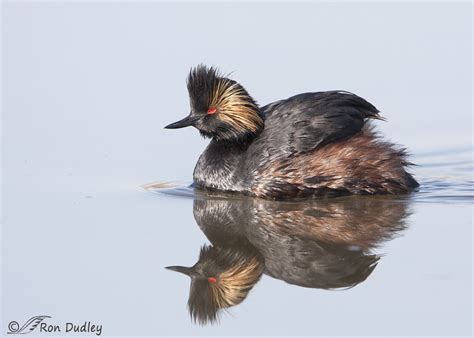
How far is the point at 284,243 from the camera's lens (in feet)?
26.7

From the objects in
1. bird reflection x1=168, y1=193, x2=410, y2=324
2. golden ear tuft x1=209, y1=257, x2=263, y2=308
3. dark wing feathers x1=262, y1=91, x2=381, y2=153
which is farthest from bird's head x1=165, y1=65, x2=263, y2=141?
golden ear tuft x1=209, y1=257, x2=263, y2=308

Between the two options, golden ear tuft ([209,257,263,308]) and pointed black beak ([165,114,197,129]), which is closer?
golden ear tuft ([209,257,263,308])

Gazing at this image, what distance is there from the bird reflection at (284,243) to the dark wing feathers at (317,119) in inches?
24.3

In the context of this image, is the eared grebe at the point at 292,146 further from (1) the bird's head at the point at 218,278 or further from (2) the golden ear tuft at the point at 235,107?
(1) the bird's head at the point at 218,278

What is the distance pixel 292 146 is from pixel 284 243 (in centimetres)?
195

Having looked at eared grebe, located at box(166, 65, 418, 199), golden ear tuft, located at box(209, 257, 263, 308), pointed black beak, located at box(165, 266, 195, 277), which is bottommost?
golden ear tuft, located at box(209, 257, 263, 308)

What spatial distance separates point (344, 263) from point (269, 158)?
258 cm

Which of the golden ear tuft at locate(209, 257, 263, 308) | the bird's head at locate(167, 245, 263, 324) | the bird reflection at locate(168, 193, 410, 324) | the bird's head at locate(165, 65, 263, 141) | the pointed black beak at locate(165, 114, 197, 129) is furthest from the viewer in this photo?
the pointed black beak at locate(165, 114, 197, 129)

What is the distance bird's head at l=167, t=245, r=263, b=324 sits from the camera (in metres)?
6.93

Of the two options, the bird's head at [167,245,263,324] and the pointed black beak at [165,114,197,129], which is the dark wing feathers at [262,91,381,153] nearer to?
the pointed black beak at [165,114,197,129]

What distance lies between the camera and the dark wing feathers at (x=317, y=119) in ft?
32.5

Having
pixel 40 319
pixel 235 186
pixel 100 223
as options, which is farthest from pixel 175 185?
pixel 40 319

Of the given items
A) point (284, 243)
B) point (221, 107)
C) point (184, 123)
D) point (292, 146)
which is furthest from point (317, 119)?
point (284, 243)

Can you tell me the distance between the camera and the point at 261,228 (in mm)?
8672
